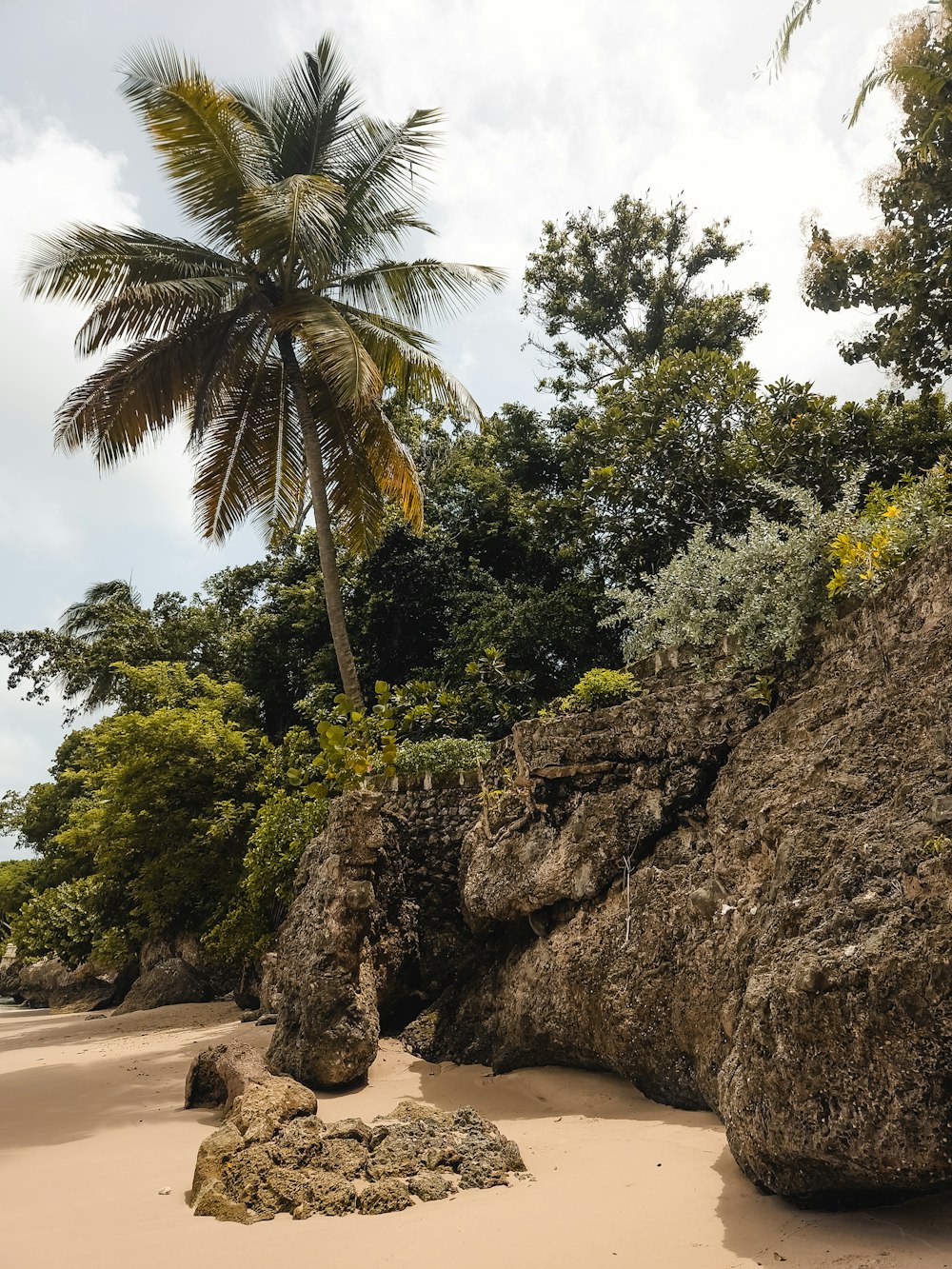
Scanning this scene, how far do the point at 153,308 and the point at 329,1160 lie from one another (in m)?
10.3

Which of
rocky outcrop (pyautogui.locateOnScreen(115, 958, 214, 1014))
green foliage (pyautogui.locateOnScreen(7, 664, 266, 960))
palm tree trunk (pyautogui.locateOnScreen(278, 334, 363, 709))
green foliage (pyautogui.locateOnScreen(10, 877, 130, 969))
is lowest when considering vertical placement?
rocky outcrop (pyautogui.locateOnScreen(115, 958, 214, 1014))

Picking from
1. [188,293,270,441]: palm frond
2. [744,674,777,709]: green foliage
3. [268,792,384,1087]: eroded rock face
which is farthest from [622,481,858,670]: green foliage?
[188,293,270,441]: palm frond

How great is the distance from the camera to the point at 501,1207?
11.3ft

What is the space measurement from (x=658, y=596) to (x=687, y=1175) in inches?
179

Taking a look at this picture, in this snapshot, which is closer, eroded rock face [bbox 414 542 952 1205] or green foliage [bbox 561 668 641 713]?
eroded rock face [bbox 414 542 952 1205]

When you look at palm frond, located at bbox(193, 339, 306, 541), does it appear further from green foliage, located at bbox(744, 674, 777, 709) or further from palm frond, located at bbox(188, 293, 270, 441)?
green foliage, located at bbox(744, 674, 777, 709)

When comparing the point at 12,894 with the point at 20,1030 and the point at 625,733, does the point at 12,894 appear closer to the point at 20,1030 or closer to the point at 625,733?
the point at 20,1030

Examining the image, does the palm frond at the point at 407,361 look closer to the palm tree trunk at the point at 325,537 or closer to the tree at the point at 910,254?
the palm tree trunk at the point at 325,537

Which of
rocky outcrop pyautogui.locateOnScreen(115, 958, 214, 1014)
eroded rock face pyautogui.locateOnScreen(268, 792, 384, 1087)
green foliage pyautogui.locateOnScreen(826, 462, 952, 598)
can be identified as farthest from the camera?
rocky outcrop pyautogui.locateOnScreen(115, 958, 214, 1014)

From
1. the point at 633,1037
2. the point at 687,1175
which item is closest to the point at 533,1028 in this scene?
the point at 633,1037

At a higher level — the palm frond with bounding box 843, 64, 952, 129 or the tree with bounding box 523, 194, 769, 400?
the tree with bounding box 523, 194, 769, 400

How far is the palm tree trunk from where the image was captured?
10727 millimetres

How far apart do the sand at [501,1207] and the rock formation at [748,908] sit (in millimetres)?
174

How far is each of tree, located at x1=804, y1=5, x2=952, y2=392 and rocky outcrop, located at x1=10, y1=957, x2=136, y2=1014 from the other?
1727 centimetres
